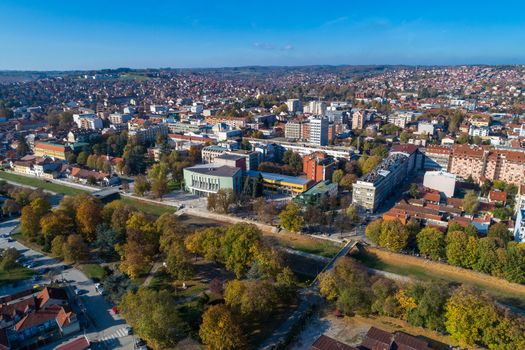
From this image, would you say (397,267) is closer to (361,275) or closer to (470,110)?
(361,275)

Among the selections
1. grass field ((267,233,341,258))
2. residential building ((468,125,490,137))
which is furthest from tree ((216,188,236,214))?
residential building ((468,125,490,137))

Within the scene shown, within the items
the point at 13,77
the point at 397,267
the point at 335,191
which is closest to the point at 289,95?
the point at 335,191

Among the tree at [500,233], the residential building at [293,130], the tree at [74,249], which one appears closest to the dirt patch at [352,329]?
the tree at [500,233]

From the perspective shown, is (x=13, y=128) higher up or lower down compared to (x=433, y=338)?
higher up

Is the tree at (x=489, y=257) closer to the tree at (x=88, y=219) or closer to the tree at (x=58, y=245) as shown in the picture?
the tree at (x=88, y=219)

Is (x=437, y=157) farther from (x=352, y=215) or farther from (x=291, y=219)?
(x=291, y=219)
